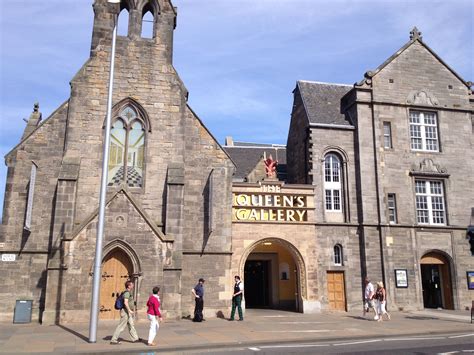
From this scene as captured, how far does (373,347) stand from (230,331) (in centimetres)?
491

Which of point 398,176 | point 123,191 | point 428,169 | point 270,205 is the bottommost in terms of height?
point 123,191

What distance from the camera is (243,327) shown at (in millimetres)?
15961

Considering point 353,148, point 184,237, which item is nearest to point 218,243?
point 184,237

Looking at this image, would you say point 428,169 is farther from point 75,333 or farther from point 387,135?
point 75,333

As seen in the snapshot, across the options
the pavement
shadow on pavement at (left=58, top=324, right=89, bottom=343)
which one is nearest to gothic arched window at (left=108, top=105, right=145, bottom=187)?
the pavement

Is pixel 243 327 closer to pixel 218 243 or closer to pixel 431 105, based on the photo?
pixel 218 243

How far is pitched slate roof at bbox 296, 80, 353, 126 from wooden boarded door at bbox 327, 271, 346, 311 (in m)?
8.24

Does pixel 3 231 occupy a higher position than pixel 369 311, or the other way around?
pixel 3 231

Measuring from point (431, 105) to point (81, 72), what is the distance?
19.1 m

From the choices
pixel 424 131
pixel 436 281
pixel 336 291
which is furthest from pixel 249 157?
pixel 436 281

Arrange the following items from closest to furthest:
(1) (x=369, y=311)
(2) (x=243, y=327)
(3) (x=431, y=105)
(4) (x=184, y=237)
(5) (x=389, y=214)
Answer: (2) (x=243, y=327), (4) (x=184, y=237), (1) (x=369, y=311), (5) (x=389, y=214), (3) (x=431, y=105)

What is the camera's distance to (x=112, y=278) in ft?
58.5

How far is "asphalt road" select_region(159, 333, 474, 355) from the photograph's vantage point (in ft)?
36.1

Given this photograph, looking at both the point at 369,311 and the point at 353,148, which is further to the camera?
the point at 353,148
